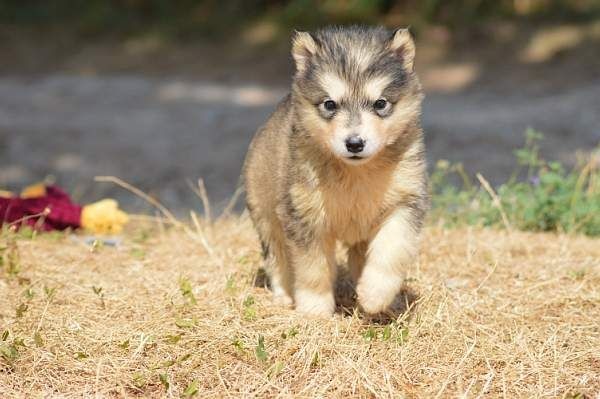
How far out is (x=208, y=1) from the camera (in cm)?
2020

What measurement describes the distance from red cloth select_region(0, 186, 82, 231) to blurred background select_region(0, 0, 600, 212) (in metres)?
3.01

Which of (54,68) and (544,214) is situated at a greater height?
(544,214)

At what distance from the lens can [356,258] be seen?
5.67 meters

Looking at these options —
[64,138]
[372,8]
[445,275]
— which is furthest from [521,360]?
[372,8]

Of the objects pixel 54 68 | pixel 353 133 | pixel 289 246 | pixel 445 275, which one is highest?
pixel 353 133

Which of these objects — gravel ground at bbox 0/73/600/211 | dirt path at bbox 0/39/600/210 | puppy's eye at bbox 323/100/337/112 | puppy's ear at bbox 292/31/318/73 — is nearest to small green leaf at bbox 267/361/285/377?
puppy's eye at bbox 323/100/337/112

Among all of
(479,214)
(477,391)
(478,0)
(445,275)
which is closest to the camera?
(477,391)

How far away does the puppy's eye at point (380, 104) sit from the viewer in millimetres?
4741

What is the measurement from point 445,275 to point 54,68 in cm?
1463

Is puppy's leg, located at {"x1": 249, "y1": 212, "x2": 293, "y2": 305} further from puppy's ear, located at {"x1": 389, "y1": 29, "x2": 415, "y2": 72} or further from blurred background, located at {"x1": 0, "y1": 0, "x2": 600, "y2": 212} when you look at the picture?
blurred background, located at {"x1": 0, "y1": 0, "x2": 600, "y2": 212}

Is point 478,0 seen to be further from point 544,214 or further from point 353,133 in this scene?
point 353,133

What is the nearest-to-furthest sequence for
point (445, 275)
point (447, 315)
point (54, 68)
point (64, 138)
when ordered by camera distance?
point (447, 315), point (445, 275), point (64, 138), point (54, 68)

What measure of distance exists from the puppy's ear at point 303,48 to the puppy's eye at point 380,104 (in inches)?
18.0

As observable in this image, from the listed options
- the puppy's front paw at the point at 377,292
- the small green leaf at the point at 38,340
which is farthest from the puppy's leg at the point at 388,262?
the small green leaf at the point at 38,340
